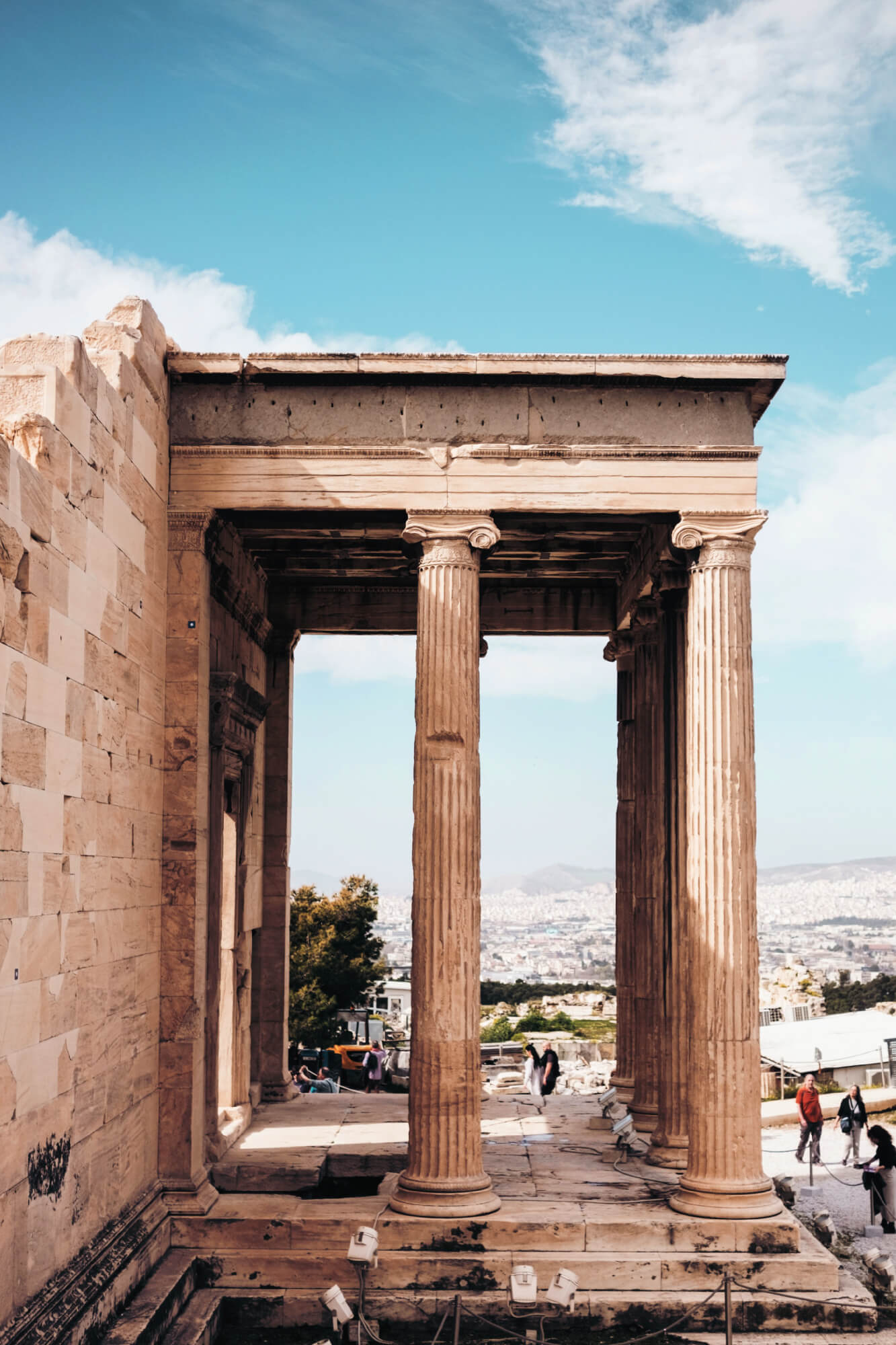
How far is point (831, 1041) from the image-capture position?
45938 millimetres

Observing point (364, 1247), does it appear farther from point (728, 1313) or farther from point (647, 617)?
point (647, 617)

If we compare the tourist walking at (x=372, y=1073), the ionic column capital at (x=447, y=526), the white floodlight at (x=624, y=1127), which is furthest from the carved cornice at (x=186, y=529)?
the tourist walking at (x=372, y=1073)

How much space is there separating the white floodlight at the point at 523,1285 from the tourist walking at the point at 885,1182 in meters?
8.15

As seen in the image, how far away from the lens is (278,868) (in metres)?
22.1

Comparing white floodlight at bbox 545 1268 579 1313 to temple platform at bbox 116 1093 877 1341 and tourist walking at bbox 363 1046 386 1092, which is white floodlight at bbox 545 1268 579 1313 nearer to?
temple platform at bbox 116 1093 877 1341

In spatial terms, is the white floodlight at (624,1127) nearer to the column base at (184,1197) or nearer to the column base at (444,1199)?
the column base at (444,1199)

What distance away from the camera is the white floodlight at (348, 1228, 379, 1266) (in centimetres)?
1309

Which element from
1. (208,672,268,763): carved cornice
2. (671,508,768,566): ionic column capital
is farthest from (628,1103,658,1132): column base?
(671,508,768,566): ionic column capital

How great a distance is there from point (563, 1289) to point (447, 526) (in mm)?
8515

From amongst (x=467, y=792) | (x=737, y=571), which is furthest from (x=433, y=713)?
(x=737, y=571)

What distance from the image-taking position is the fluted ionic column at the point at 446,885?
1520cm

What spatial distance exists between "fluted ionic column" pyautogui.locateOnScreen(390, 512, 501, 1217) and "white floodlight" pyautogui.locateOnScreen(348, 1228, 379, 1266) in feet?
5.49

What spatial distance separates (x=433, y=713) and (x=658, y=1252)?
21.5 feet

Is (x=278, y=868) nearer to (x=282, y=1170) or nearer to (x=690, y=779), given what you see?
(x=282, y=1170)
